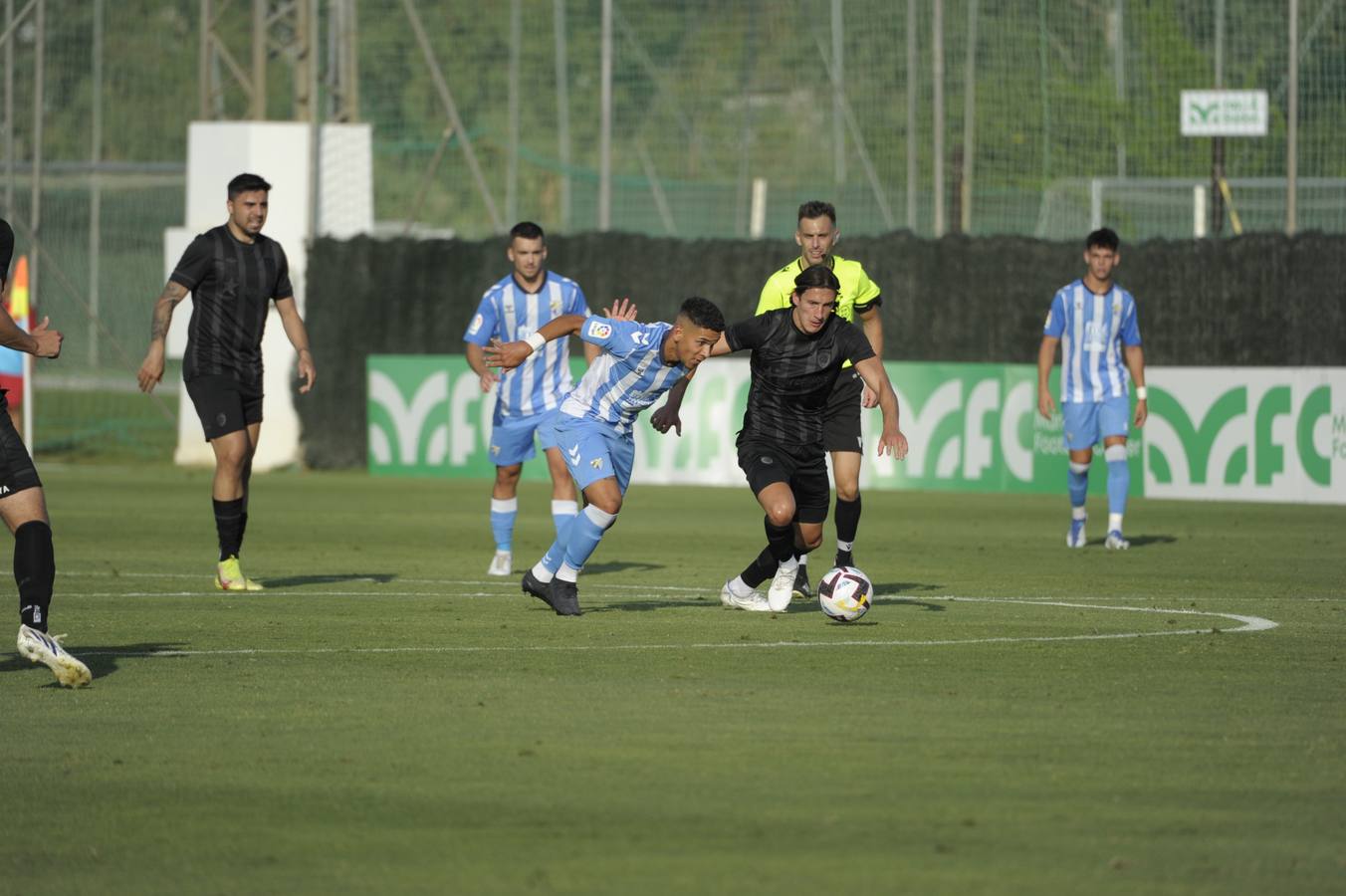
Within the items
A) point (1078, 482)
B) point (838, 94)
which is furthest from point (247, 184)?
point (838, 94)

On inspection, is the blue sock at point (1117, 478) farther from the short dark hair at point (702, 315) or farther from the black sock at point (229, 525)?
the black sock at point (229, 525)

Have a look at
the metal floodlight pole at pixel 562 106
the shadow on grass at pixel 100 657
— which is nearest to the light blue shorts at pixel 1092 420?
the shadow on grass at pixel 100 657

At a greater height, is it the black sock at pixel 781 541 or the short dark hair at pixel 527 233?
the short dark hair at pixel 527 233

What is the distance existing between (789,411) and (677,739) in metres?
4.65

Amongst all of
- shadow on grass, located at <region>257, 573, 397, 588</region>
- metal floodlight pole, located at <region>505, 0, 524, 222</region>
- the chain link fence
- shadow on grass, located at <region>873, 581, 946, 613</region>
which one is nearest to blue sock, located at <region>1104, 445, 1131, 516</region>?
shadow on grass, located at <region>873, 581, 946, 613</region>

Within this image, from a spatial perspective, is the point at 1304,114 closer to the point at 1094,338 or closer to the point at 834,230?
the point at 1094,338

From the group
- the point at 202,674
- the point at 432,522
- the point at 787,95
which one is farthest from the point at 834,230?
the point at 787,95

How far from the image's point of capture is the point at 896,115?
2658 cm

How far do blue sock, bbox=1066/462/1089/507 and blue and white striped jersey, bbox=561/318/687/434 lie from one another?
6.25m

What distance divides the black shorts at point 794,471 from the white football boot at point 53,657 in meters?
4.16

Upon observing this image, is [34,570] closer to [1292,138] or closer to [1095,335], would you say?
[1095,335]

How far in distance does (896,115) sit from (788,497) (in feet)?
51.9

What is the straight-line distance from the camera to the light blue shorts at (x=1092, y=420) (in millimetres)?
17219

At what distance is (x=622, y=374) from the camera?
11398 mm
